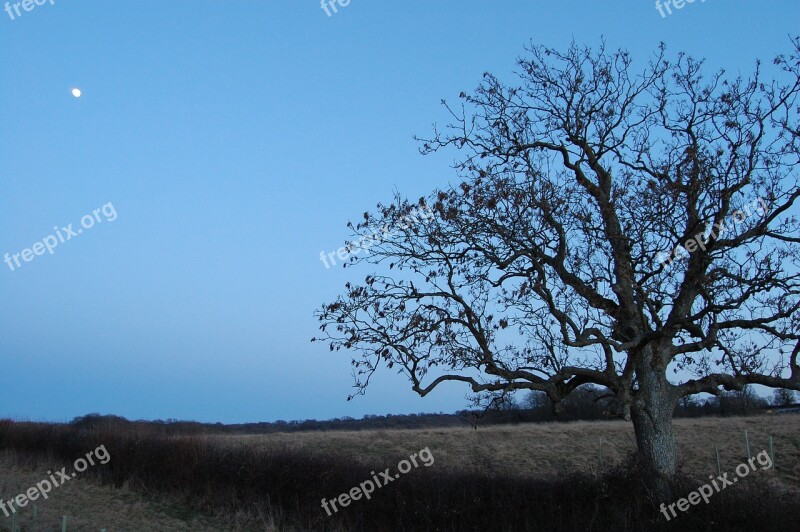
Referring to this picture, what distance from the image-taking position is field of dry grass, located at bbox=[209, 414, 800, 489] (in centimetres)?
2862

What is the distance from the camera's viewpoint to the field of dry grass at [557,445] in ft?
93.9

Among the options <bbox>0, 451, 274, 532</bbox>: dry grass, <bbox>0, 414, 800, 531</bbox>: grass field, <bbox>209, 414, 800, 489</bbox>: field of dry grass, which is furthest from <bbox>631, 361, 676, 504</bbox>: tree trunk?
<bbox>209, 414, 800, 489</bbox>: field of dry grass

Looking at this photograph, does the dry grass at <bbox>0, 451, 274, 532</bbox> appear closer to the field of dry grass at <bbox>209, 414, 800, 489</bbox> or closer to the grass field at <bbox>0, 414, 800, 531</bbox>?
the grass field at <bbox>0, 414, 800, 531</bbox>

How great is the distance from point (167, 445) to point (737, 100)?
2400 centimetres

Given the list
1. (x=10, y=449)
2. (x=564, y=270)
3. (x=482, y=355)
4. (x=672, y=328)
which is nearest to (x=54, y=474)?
(x=10, y=449)

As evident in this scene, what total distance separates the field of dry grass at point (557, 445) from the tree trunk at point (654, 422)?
14510 mm

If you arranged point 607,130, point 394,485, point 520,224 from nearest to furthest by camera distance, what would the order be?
point 520,224, point 607,130, point 394,485

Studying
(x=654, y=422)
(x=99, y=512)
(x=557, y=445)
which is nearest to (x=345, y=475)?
(x=99, y=512)

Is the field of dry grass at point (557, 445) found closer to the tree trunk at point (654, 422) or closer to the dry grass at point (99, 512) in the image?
the dry grass at point (99, 512)

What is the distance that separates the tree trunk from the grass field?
100 cm

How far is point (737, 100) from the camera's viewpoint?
1273 cm

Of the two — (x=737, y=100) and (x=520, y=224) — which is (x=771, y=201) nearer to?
(x=737, y=100)

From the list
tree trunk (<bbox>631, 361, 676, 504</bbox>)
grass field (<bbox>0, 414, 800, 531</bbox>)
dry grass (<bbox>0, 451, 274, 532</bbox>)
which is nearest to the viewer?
tree trunk (<bbox>631, 361, 676, 504</bbox>)

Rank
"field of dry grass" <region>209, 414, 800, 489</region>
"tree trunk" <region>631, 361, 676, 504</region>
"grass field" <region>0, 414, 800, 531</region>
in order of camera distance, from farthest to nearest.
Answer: "field of dry grass" <region>209, 414, 800, 489</region> → "grass field" <region>0, 414, 800, 531</region> → "tree trunk" <region>631, 361, 676, 504</region>
